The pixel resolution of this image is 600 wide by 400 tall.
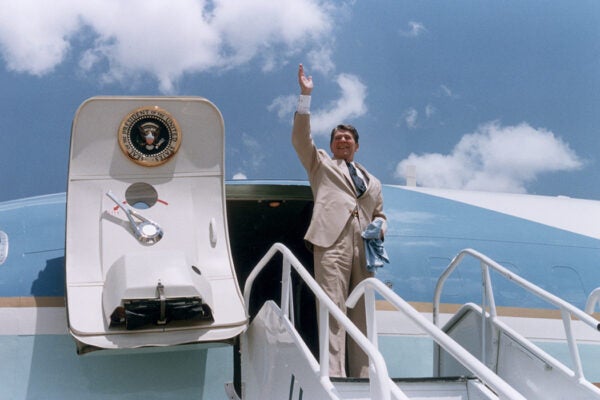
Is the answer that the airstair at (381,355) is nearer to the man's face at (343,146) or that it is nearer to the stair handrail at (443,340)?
the stair handrail at (443,340)

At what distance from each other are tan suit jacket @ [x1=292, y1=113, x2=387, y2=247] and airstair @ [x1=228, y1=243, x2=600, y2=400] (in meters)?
0.49

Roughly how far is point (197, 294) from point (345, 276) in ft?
3.83

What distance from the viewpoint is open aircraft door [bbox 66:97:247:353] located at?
444 cm

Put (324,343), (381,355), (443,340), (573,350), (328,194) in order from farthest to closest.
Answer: (328,194) < (573,350) < (324,343) < (381,355) < (443,340)

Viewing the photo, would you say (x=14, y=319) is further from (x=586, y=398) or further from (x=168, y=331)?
(x=586, y=398)

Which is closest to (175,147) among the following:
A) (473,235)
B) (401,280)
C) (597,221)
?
(401,280)

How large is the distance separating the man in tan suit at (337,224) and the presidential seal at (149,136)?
96 centimetres

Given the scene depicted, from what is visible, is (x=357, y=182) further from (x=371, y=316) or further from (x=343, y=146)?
(x=371, y=316)

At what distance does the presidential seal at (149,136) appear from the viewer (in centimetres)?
507

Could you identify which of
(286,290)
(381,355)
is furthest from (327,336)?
(286,290)

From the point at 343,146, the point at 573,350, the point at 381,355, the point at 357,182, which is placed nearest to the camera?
the point at 381,355

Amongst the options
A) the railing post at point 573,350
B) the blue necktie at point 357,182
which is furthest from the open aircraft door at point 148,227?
the railing post at point 573,350

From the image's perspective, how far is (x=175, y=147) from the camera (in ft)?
17.0

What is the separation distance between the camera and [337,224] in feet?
16.6
